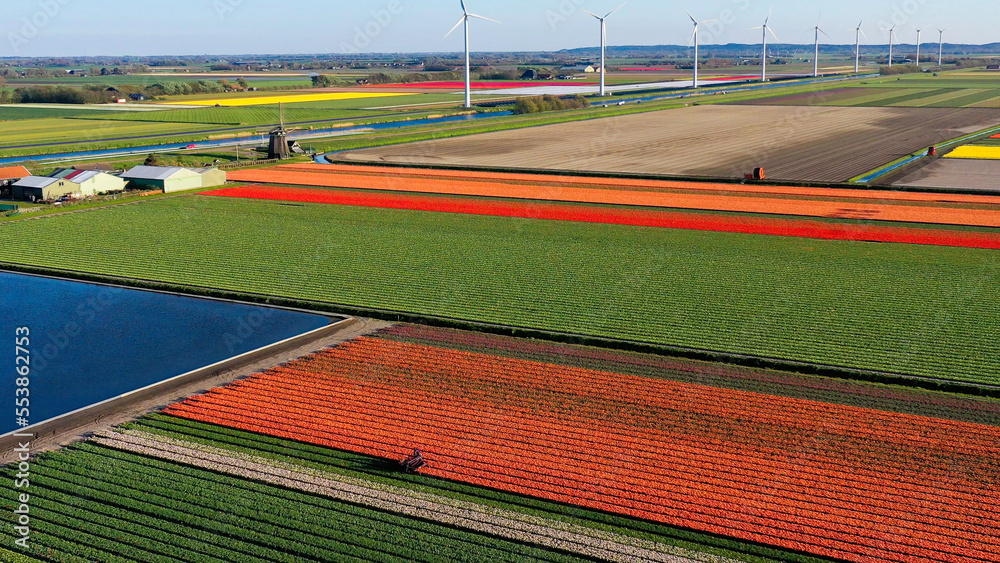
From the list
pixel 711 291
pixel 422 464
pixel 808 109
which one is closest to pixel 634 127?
pixel 808 109

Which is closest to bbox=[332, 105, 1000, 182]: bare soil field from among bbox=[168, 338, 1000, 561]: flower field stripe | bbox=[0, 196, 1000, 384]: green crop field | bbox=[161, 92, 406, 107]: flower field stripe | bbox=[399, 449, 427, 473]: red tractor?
bbox=[0, 196, 1000, 384]: green crop field

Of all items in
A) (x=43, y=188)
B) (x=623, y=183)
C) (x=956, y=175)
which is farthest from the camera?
(x=956, y=175)

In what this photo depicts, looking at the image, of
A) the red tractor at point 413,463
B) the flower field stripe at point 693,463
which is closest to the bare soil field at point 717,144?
the flower field stripe at point 693,463

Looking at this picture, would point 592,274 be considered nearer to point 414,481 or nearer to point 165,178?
point 414,481

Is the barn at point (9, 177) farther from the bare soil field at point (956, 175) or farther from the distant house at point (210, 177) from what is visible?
the bare soil field at point (956, 175)

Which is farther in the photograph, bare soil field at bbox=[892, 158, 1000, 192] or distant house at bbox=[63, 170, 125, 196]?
bare soil field at bbox=[892, 158, 1000, 192]

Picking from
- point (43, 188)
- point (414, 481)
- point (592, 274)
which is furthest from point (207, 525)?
point (43, 188)

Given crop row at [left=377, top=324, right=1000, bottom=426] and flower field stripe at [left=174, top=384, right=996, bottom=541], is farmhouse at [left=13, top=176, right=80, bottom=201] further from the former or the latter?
flower field stripe at [left=174, top=384, right=996, bottom=541]
